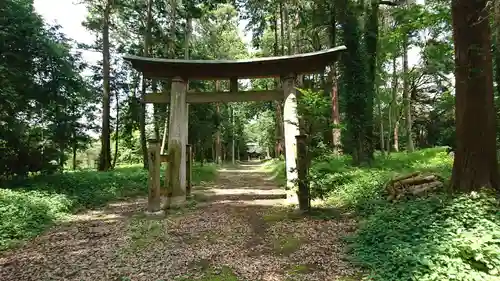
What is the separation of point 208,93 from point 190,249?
186 inches

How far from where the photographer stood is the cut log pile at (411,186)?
6582 mm

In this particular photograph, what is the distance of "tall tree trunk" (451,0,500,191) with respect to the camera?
→ 5.50 m

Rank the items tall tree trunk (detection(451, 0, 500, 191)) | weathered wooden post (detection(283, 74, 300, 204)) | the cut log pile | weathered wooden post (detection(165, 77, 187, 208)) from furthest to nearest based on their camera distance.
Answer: weathered wooden post (detection(165, 77, 187, 208))
weathered wooden post (detection(283, 74, 300, 204))
the cut log pile
tall tree trunk (detection(451, 0, 500, 191))

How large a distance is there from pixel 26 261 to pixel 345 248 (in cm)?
515

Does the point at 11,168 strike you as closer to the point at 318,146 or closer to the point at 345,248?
the point at 318,146

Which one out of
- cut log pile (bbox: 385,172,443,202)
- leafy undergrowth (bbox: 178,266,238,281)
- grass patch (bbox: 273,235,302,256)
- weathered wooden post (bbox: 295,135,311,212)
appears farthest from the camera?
weathered wooden post (bbox: 295,135,311,212)

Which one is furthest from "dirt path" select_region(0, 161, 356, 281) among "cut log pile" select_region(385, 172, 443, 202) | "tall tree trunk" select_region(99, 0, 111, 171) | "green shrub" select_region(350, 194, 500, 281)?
"tall tree trunk" select_region(99, 0, 111, 171)

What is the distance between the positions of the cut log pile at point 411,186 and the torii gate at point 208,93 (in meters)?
2.45

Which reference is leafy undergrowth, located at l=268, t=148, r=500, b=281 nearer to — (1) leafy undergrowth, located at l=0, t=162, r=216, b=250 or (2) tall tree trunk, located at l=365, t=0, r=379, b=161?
(2) tall tree trunk, located at l=365, t=0, r=379, b=161

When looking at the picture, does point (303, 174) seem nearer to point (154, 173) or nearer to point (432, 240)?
point (432, 240)

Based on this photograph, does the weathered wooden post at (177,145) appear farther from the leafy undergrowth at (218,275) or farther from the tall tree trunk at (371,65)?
the tall tree trunk at (371,65)

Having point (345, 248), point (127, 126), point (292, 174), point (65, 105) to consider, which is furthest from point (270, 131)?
point (345, 248)

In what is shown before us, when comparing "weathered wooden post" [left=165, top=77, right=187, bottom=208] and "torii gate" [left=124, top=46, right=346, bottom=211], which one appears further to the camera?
"weathered wooden post" [left=165, top=77, right=187, bottom=208]

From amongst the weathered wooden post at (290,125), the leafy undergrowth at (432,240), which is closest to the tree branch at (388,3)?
the weathered wooden post at (290,125)
